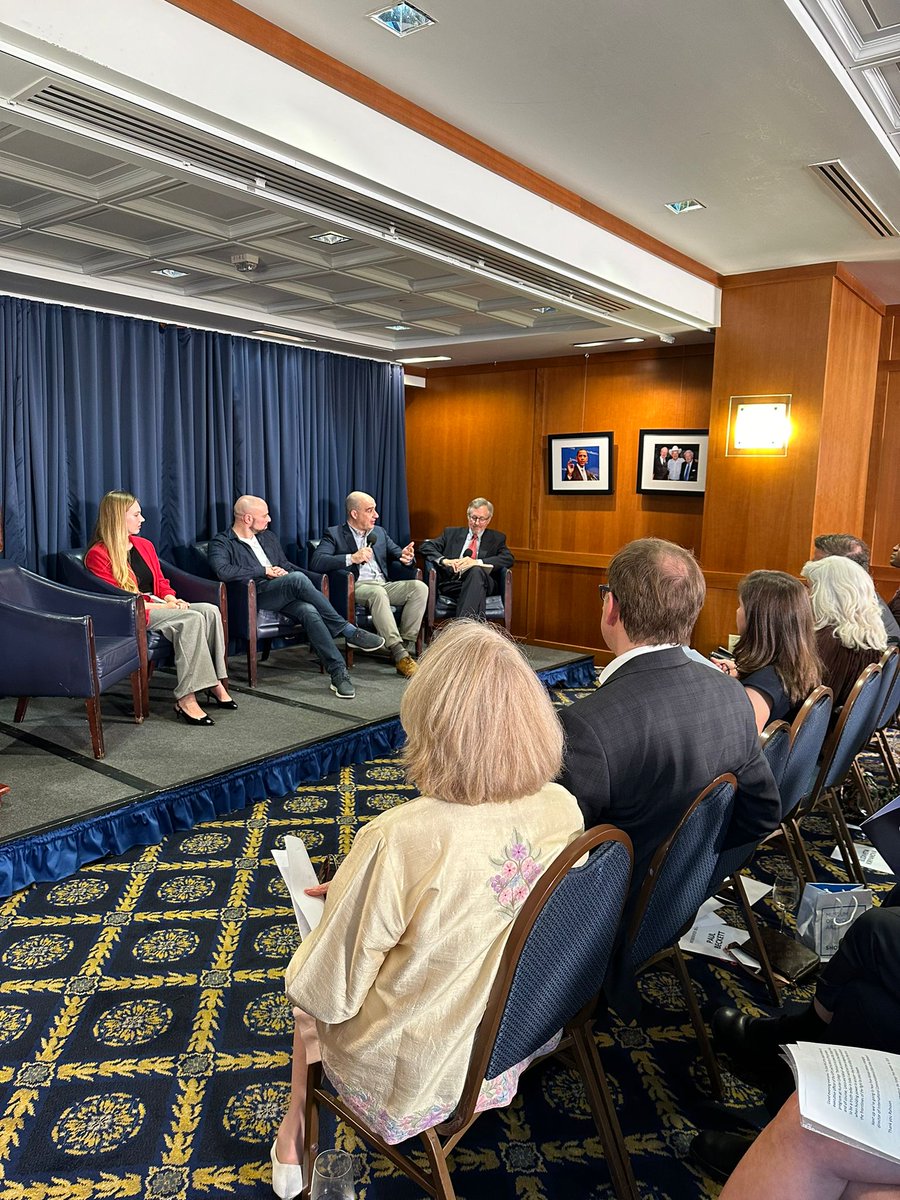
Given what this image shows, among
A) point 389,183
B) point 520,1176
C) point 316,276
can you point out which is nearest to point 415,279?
point 316,276

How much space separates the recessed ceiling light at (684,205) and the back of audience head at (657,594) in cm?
301

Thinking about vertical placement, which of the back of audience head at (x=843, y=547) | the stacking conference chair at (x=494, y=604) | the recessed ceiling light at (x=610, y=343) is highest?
the recessed ceiling light at (x=610, y=343)

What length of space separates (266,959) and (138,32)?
2768 mm

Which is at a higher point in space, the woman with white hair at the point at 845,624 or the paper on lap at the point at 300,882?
the woman with white hair at the point at 845,624

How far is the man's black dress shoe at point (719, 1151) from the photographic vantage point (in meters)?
1.78

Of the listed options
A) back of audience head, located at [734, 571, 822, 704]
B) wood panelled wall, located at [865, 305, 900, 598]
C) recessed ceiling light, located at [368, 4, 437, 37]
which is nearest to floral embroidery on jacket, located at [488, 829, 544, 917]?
back of audience head, located at [734, 571, 822, 704]

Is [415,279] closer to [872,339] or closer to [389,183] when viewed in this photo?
[389,183]

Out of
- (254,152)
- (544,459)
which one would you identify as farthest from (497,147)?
(544,459)

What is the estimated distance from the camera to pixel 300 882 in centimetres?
176

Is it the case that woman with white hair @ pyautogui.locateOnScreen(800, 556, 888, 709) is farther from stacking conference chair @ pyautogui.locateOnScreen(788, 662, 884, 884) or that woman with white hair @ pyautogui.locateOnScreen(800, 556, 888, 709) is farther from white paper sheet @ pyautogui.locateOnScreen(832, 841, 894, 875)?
white paper sheet @ pyautogui.locateOnScreen(832, 841, 894, 875)

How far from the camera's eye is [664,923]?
1843 mm

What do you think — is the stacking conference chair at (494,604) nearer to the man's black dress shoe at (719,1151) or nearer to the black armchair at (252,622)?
the black armchair at (252,622)

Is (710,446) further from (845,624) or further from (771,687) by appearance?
(771,687)

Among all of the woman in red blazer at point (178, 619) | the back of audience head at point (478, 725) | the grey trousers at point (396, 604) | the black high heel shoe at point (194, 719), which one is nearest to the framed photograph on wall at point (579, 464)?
the grey trousers at point (396, 604)
